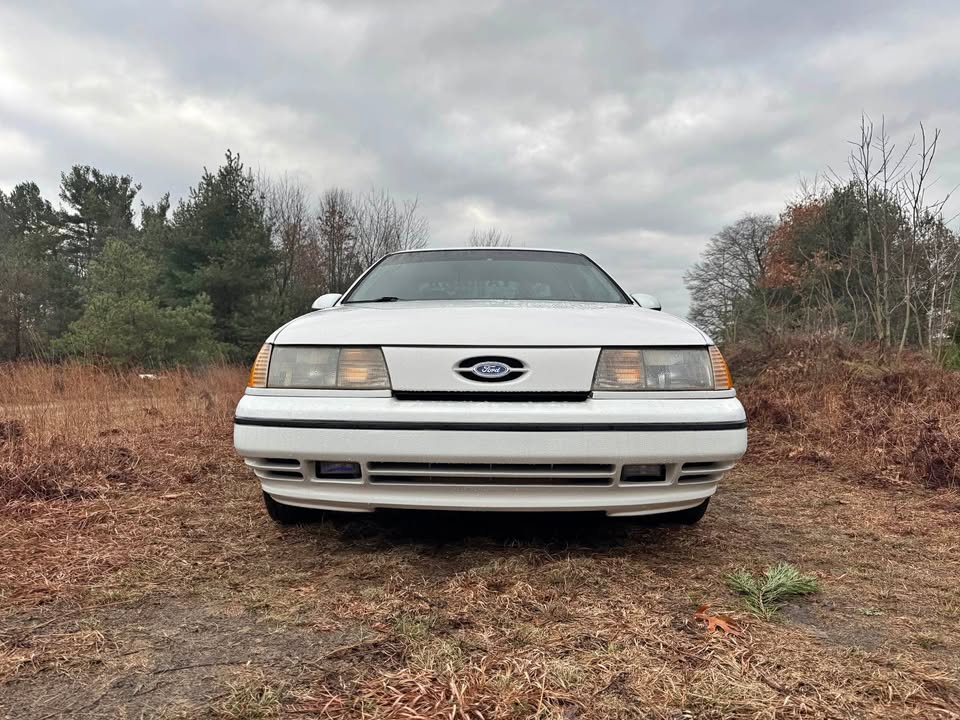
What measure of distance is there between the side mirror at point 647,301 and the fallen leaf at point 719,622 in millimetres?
1798

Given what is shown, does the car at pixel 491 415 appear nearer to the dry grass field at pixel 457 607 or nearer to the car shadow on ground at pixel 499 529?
the dry grass field at pixel 457 607

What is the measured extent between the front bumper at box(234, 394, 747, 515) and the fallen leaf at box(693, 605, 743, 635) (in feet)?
1.35

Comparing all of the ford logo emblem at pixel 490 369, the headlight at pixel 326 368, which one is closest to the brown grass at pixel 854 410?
the ford logo emblem at pixel 490 369

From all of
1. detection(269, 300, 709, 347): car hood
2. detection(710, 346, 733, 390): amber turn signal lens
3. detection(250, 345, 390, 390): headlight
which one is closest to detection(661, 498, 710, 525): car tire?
detection(710, 346, 733, 390): amber turn signal lens

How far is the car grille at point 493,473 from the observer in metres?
1.96

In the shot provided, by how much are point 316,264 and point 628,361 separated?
26.3 m

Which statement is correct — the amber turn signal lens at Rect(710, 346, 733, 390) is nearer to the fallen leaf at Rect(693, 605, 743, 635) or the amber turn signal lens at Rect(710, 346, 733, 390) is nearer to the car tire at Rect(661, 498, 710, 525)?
the car tire at Rect(661, 498, 710, 525)

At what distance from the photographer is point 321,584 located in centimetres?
198

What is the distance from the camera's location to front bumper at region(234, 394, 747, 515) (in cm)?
191

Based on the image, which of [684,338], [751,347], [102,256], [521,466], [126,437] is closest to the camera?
[521,466]

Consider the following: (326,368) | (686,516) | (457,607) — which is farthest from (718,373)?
(326,368)

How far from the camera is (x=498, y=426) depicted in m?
1.90

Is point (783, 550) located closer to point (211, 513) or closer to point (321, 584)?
Result: point (321, 584)

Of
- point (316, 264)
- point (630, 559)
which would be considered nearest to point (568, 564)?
point (630, 559)
